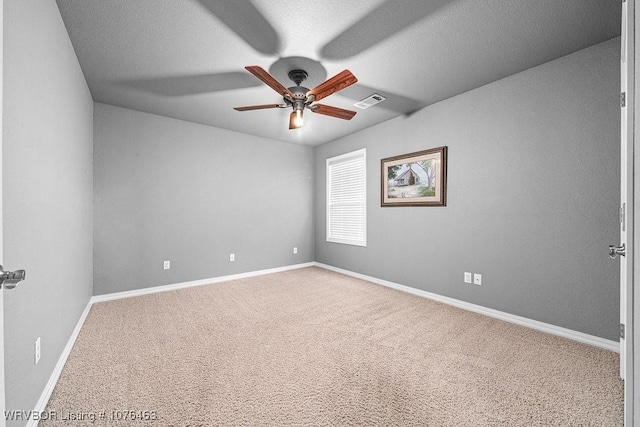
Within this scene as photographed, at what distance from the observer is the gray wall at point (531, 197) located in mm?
2246

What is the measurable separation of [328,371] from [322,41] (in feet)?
8.26

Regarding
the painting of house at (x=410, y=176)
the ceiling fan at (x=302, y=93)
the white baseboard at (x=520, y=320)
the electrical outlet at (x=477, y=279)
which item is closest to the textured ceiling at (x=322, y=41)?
the ceiling fan at (x=302, y=93)

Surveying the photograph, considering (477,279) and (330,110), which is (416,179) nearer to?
(477,279)

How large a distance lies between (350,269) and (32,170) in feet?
13.4

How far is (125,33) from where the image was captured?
6.95ft

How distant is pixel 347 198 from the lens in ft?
16.0

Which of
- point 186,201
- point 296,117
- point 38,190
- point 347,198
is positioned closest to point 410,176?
point 347,198

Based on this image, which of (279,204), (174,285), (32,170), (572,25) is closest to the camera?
(32,170)

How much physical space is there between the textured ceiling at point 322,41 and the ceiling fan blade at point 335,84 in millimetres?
281

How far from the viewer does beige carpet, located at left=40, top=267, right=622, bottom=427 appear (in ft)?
4.97

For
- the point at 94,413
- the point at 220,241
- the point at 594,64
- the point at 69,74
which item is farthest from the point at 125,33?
the point at 594,64

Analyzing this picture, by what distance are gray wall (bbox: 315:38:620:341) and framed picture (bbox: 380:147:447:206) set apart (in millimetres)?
102

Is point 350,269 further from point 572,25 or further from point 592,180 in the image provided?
point 572,25

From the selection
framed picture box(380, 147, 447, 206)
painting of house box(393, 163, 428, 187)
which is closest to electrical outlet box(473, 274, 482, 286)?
framed picture box(380, 147, 447, 206)
